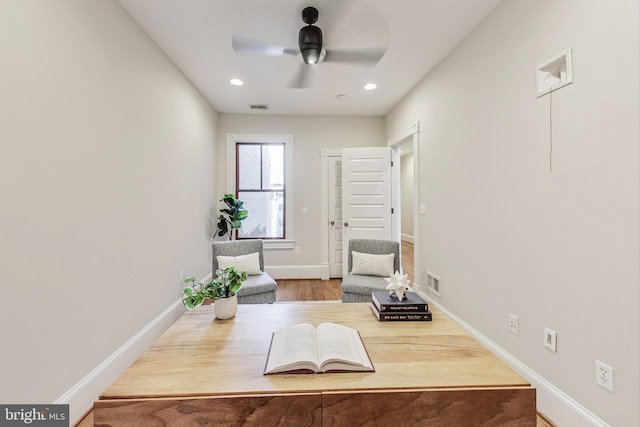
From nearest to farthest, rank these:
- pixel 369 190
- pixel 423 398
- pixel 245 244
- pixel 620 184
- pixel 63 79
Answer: pixel 423 398 → pixel 620 184 → pixel 63 79 → pixel 245 244 → pixel 369 190

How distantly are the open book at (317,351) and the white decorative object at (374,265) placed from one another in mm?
1888

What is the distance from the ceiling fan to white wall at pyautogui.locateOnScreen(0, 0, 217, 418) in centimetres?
89

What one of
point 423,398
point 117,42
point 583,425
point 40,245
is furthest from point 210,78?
point 583,425

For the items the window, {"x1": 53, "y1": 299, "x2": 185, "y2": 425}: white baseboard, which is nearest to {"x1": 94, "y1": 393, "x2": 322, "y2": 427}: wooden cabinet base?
{"x1": 53, "y1": 299, "x2": 185, "y2": 425}: white baseboard

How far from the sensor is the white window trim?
4.51 meters

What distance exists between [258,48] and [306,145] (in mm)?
2624

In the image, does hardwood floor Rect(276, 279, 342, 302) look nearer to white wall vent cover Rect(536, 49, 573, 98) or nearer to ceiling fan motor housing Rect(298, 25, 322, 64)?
ceiling fan motor housing Rect(298, 25, 322, 64)

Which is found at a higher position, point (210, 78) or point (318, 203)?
point (210, 78)

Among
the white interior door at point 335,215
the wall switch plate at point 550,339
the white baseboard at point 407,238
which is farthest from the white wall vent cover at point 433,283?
the white baseboard at point 407,238

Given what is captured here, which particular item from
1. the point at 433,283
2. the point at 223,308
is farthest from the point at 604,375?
the point at 223,308

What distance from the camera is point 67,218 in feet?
5.21

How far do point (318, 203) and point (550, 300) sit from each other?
131 inches

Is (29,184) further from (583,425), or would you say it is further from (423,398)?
(583,425)

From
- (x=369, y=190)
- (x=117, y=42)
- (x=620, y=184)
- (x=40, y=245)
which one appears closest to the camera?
(x=620, y=184)
